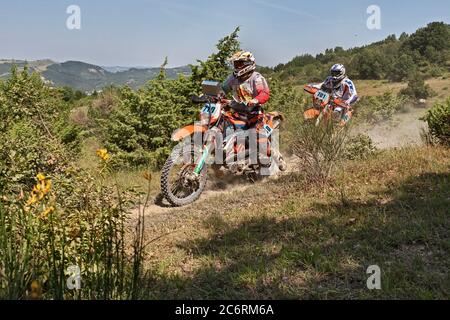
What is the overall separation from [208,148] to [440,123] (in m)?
4.97

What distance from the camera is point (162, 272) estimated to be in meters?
3.89

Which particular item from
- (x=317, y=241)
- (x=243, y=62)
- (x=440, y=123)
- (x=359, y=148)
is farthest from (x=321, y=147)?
(x=440, y=123)

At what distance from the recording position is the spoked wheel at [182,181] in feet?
20.6

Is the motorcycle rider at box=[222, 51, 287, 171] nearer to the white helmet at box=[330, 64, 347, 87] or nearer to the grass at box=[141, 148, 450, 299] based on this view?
the grass at box=[141, 148, 450, 299]

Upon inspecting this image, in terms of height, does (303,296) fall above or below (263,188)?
below

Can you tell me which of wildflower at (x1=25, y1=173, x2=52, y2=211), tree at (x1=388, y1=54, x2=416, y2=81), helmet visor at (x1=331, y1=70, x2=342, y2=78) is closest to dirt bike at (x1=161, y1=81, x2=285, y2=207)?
helmet visor at (x1=331, y1=70, x2=342, y2=78)

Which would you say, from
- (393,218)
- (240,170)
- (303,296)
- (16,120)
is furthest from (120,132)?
(303,296)

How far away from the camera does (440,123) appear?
8469mm

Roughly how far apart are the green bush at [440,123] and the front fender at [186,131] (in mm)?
4810

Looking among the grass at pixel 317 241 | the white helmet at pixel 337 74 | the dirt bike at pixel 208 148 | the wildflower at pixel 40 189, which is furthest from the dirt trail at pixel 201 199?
the white helmet at pixel 337 74
